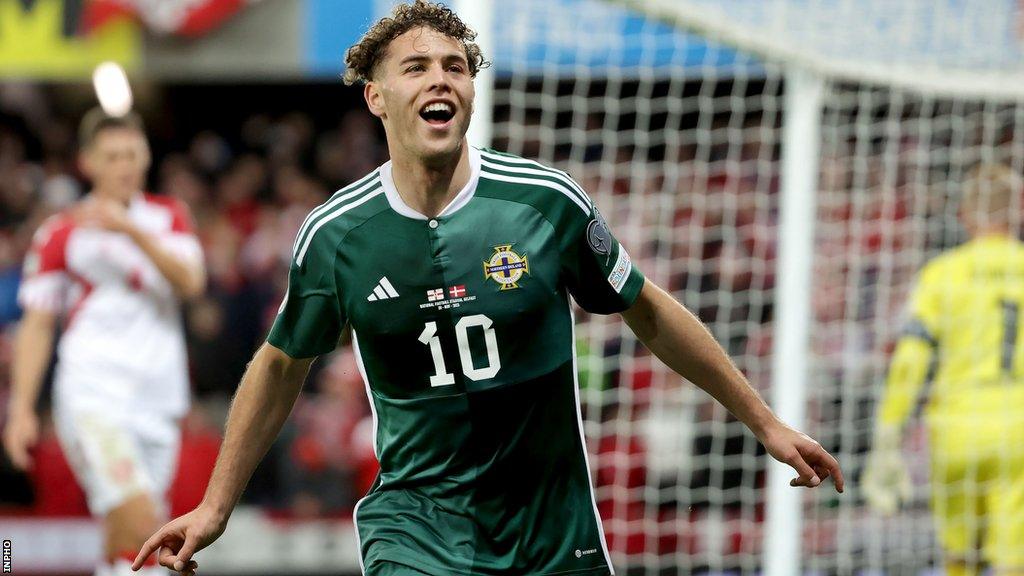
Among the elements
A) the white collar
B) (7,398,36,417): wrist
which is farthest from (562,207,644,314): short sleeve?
(7,398,36,417): wrist

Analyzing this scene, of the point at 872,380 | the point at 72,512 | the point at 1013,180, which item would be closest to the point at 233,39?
the point at 72,512

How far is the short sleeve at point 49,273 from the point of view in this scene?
7.31m

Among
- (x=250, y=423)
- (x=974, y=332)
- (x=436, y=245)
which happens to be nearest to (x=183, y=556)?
(x=250, y=423)

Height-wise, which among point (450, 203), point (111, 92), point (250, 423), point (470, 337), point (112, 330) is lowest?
point (112, 330)

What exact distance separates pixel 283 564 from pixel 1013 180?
560 centimetres

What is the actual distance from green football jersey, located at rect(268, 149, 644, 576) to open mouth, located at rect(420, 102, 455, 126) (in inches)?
7.9

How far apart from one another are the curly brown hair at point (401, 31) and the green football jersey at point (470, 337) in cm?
30

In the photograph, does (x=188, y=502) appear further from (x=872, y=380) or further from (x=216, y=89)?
(x=216, y=89)

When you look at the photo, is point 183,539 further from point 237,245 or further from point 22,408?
point 237,245

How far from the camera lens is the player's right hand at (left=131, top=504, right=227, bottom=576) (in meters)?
3.56

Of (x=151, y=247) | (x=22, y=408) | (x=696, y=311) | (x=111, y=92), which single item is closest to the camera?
(x=151, y=247)

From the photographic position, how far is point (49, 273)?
7.33 m

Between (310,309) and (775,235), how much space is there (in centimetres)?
701

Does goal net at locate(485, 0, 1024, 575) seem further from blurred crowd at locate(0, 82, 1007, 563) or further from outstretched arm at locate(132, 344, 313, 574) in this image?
outstretched arm at locate(132, 344, 313, 574)
